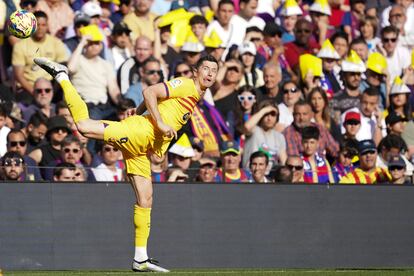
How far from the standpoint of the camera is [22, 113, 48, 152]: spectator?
1650cm

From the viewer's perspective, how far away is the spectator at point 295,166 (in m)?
16.0

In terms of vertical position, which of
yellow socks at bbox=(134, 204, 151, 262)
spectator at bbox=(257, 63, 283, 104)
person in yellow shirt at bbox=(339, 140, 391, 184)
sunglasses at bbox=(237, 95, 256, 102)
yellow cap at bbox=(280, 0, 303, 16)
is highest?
yellow cap at bbox=(280, 0, 303, 16)

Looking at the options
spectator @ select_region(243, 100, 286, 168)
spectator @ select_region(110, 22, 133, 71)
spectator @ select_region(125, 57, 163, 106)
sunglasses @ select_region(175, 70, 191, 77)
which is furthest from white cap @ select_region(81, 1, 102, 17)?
spectator @ select_region(243, 100, 286, 168)

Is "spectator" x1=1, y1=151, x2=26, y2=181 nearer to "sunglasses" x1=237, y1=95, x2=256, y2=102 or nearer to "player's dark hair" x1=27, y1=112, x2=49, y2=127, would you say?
"player's dark hair" x1=27, y1=112, x2=49, y2=127

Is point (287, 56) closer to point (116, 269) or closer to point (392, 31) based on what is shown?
point (392, 31)

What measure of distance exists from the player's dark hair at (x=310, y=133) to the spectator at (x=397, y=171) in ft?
4.64

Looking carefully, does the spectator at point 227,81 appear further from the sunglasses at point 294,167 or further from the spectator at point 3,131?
the spectator at point 3,131

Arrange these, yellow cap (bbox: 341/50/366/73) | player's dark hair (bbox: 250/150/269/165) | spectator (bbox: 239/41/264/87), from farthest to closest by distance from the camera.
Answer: yellow cap (bbox: 341/50/366/73) → spectator (bbox: 239/41/264/87) → player's dark hair (bbox: 250/150/269/165)

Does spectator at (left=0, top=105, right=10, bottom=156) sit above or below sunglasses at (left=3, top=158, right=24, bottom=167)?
above

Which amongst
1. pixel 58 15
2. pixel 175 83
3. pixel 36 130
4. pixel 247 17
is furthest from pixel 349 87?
pixel 175 83

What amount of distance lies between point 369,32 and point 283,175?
22.6 ft

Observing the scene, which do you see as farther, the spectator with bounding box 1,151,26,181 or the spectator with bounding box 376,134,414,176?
the spectator with bounding box 376,134,414,176

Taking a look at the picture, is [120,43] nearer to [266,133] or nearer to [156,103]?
[266,133]

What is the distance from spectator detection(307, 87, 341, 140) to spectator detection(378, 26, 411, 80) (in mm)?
3052
